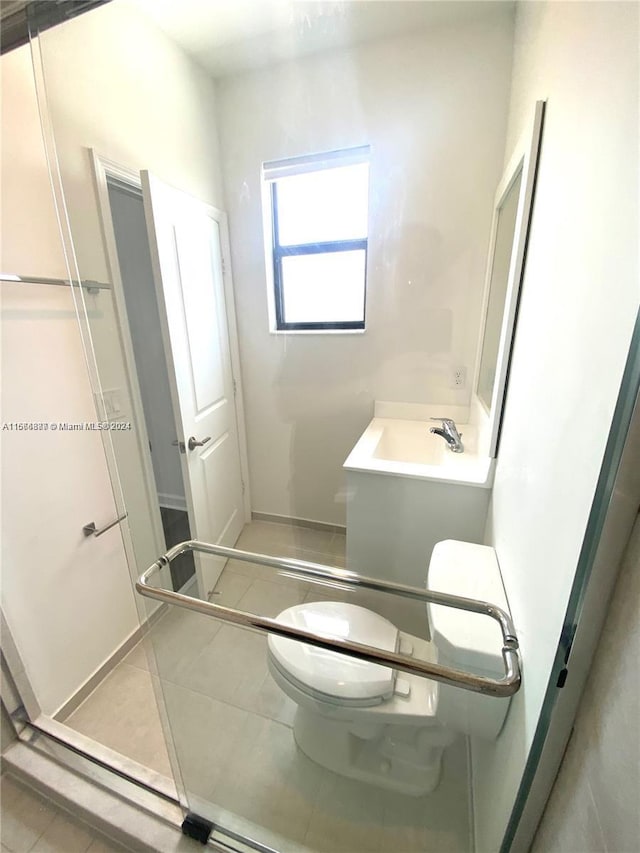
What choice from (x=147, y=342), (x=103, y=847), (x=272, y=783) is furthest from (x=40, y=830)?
(x=147, y=342)

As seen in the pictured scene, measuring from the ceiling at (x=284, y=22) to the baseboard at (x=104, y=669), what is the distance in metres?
2.20

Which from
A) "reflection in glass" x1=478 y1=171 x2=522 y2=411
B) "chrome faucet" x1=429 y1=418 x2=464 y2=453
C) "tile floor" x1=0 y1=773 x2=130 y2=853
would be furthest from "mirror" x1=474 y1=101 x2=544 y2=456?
"tile floor" x1=0 y1=773 x2=130 y2=853

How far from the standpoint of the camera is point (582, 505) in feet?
1.54

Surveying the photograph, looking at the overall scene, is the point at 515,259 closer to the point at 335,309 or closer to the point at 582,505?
the point at 582,505

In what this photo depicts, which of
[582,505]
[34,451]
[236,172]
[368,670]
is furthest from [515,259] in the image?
[34,451]

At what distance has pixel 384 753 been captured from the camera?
0.99 meters

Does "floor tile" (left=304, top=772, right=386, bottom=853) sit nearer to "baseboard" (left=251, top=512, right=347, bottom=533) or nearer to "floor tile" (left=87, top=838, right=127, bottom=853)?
"floor tile" (left=87, top=838, right=127, bottom=853)

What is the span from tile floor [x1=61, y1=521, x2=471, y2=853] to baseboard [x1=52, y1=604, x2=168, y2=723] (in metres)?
0.02

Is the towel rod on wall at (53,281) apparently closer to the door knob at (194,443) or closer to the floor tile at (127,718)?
the door knob at (194,443)

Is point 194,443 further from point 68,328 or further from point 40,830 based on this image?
point 40,830

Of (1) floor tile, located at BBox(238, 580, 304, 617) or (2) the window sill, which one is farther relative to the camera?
(2) the window sill

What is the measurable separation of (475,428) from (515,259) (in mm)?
757

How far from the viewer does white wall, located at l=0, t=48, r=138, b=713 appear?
1.01 meters

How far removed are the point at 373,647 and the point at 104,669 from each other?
132cm
